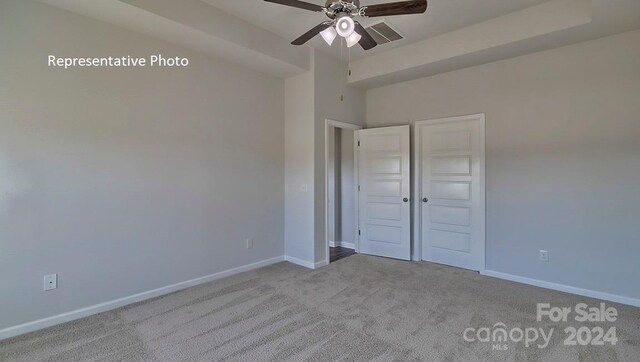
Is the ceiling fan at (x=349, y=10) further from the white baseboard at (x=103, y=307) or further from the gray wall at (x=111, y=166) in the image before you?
the white baseboard at (x=103, y=307)

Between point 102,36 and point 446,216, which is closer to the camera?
point 102,36

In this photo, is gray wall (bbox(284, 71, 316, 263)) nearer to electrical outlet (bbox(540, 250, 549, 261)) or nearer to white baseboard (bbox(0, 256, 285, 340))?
white baseboard (bbox(0, 256, 285, 340))

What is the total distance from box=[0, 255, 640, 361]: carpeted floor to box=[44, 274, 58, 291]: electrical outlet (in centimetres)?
35

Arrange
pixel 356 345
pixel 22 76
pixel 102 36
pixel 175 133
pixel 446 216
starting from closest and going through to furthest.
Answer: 1. pixel 356 345
2. pixel 22 76
3. pixel 102 36
4. pixel 175 133
5. pixel 446 216

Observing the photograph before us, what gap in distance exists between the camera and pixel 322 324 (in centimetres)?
255

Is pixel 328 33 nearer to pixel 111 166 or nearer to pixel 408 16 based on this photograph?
pixel 408 16

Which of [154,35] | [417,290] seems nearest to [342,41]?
[154,35]

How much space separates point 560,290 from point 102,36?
550 cm

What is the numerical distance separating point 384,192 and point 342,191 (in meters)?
1.01

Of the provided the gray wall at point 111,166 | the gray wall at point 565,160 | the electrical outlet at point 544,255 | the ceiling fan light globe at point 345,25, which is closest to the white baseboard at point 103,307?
the gray wall at point 111,166

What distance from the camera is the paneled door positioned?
4477 millimetres

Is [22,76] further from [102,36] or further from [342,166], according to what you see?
[342,166]

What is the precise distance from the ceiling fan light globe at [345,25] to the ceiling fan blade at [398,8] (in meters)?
0.13

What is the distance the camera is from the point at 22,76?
2.40 metres
